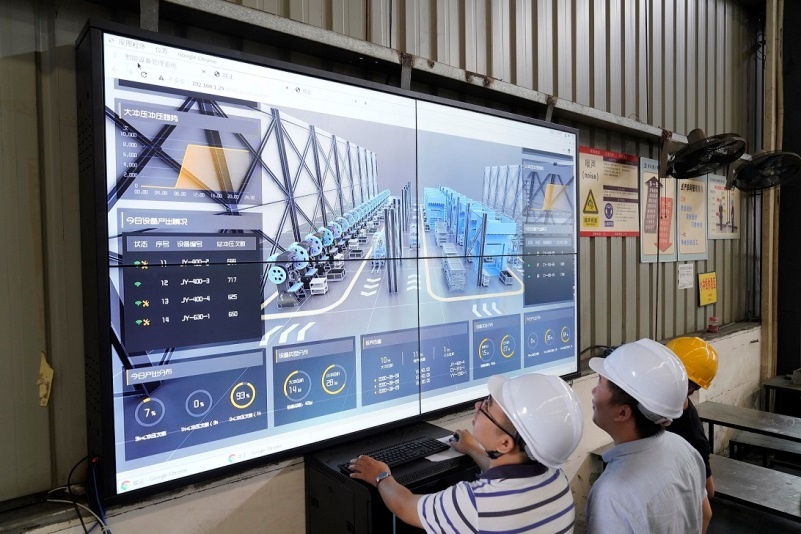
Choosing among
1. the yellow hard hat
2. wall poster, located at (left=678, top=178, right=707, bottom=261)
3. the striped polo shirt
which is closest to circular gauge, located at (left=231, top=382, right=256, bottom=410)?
the striped polo shirt

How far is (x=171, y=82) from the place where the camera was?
54.4 inches

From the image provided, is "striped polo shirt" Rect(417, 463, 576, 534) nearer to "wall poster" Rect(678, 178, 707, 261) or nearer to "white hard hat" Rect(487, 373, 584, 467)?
"white hard hat" Rect(487, 373, 584, 467)

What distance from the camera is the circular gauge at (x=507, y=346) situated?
2.37 metres

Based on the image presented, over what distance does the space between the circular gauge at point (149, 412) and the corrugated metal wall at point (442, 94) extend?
239 millimetres

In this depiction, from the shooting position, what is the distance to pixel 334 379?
5.68 feet

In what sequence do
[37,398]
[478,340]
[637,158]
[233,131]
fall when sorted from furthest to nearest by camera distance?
[637,158], [478,340], [233,131], [37,398]

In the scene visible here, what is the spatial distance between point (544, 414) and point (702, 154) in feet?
9.34

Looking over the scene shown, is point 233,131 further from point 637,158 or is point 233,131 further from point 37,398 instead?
point 637,158

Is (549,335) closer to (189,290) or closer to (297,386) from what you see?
(297,386)

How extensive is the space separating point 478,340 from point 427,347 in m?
0.34

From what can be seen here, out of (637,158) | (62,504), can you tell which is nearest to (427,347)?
(62,504)

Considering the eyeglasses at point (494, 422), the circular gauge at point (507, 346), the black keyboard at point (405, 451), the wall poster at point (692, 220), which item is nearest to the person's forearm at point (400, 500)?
the black keyboard at point (405, 451)

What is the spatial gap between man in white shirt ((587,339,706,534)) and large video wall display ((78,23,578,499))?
2.48ft

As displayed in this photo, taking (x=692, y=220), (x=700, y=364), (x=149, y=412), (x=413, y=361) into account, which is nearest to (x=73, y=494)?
(x=149, y=412)
